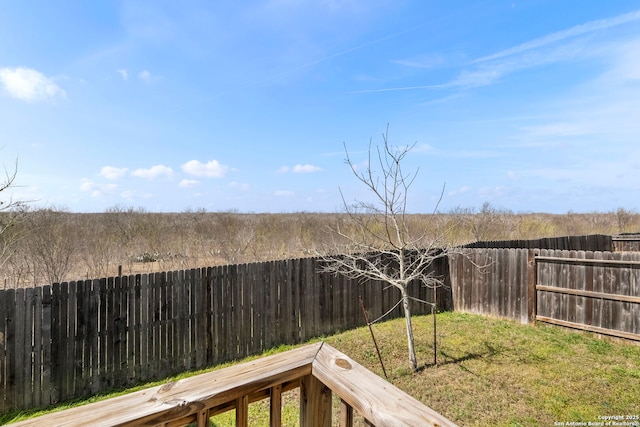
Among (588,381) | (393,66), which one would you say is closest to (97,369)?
(588,381)

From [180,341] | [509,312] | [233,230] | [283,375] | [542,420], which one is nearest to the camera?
[283,375]

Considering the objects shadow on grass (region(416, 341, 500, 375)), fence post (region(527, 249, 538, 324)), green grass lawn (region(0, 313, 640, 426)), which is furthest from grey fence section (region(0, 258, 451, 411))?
fence post (region(527, 249, 538, 324))

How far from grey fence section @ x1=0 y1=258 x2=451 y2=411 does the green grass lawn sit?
0.52 metres

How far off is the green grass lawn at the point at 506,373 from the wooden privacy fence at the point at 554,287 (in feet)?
1.10

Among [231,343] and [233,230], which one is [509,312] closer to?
[231,343]

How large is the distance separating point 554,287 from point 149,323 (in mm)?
7619

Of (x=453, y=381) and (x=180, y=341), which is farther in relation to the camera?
(x=180, y=341)

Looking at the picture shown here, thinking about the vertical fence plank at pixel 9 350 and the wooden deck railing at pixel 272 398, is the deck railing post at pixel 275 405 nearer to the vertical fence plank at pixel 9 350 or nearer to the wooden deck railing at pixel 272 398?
the wooden deck railing at pixel 272 398

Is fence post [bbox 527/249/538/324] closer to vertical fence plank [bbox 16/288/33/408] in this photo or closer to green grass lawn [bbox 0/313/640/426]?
green grass lawn [bbox 0/313/640/426]

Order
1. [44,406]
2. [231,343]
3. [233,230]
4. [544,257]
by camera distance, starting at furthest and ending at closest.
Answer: [233,230], [544,257], [231,343], [44,406]

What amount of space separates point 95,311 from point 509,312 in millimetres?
7983

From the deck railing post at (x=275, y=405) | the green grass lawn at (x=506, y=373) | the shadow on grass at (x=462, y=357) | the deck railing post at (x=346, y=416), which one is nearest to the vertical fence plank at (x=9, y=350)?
the green grass lawn at (x=506, y=373)

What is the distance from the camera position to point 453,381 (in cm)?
436

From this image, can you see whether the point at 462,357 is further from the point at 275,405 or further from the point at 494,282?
the point at 275,405
